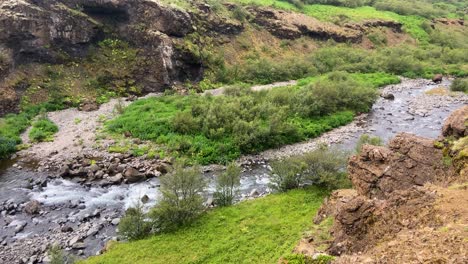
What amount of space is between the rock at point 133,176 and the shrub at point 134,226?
25.6 feet

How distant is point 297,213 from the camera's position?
2288 cm

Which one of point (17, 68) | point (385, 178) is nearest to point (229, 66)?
point (17, 68)

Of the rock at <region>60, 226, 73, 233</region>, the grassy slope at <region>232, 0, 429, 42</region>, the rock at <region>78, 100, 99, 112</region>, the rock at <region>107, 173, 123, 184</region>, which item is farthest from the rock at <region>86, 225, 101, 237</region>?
the grassy slope at <region>232, 0, 429, 42</region>

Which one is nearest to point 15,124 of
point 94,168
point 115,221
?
point 94,168

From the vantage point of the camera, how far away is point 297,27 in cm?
7444

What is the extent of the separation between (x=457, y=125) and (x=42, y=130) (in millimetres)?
37354

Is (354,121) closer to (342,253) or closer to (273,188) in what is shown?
(273,188)

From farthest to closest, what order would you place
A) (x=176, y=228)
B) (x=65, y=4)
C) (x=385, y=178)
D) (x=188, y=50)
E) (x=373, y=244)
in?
1. (x=188, y=50)
2. (x=65, y=4)
3. (x=176, y=228)
4. (x=385, y=178)
5. (x=373, y=244)

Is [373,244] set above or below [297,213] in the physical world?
above

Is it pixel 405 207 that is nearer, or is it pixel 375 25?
pixel 405 207

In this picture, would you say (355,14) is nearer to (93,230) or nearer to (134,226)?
(134,226)

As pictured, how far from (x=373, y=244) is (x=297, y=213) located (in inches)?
365

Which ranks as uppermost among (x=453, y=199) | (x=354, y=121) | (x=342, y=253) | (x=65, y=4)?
(x=65, y=4)

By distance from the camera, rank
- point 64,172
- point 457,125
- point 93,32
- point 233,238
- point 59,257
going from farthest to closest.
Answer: point 93,32 < point 64,172 < point 233,238 < point 457,125 < point 59,257
